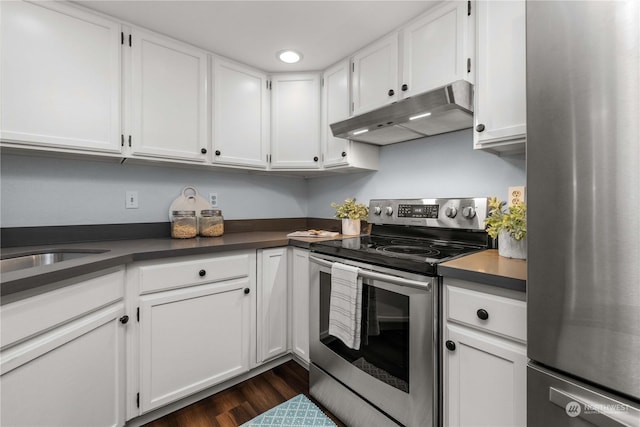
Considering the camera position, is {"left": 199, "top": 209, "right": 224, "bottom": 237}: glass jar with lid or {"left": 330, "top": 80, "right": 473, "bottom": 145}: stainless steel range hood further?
{"left": 199, "top": 209, "right": 224, "bottom": 237}: glass jar with lid

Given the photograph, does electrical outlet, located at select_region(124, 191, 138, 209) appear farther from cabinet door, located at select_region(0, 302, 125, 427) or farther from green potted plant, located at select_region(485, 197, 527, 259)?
green potted plant, located at select_region(485, 197, 527, 259)

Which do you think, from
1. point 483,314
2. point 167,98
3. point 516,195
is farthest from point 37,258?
point 516,195

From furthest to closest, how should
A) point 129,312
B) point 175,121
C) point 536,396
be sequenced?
point 175,121, point 129,312, point 536,396

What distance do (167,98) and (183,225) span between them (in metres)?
0.81

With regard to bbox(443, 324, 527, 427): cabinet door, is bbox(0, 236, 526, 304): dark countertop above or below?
above

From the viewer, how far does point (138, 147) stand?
1.69 meters

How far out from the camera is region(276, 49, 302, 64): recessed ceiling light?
195 cm

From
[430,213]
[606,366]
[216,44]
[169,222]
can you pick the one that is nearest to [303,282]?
[430,213]

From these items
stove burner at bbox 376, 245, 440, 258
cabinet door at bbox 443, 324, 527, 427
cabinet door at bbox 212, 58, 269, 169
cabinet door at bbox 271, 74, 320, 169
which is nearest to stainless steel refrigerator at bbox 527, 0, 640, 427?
cabinet door at bbox 443, 324, 527, 427

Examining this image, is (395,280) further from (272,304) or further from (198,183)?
(198,183)

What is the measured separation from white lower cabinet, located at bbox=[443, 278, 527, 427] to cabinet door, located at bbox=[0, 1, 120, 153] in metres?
1.91

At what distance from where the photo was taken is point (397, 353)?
49.9 inches

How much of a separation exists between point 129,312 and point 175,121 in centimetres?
115

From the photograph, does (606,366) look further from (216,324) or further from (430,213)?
(216,324)
